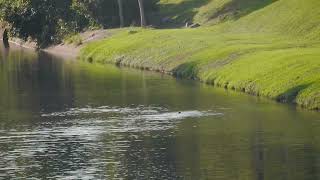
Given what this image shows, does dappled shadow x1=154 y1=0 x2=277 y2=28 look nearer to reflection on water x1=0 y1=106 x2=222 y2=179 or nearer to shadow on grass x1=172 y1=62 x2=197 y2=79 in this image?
shadow on grass x1=172 y1=62 x2=197 y2=79

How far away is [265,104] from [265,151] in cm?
1576

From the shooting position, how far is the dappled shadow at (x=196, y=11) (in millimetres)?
116125

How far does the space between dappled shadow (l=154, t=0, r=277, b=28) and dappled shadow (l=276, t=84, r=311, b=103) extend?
169 ft

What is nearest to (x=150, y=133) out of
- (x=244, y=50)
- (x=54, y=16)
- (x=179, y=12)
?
(x=244, y=50)


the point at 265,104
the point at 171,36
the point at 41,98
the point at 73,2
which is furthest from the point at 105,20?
the point at 265,104

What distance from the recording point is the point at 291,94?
6056cm

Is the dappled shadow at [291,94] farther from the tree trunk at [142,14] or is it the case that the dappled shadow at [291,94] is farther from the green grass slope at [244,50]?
the tree trunk at [142,14]

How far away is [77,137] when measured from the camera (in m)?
48.9

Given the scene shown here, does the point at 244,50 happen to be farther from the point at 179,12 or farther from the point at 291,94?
the point at 179,12

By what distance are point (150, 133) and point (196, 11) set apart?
7761cm

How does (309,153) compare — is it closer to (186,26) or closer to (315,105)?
(315,105)

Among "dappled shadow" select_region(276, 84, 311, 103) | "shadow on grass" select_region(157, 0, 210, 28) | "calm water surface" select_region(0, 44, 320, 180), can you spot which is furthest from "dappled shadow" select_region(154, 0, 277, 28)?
"dappled shadow" select_region(276, 84, 311, 103)

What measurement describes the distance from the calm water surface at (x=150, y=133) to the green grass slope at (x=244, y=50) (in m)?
1.93

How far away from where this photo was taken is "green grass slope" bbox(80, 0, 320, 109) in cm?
6469
